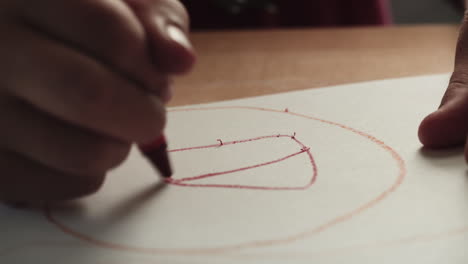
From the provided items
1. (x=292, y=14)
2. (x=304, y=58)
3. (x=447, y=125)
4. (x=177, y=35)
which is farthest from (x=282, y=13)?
(x=177, y=35)

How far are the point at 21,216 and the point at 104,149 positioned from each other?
0.40 ft

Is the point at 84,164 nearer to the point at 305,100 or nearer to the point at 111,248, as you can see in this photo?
the point at 111,248

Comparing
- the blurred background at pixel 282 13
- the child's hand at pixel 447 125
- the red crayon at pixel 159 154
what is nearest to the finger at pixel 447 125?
the child's hand at pixel 447 125

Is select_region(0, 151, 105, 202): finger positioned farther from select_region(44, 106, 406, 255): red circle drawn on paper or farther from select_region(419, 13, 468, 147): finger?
select_region(419, 13, 468, 147): finger

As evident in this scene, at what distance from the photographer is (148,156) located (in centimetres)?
42

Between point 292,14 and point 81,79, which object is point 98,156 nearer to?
point 81,79

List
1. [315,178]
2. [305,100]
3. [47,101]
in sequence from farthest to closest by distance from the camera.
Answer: [305,100] < [315,178] < [47,101]

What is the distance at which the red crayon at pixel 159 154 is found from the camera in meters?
0.41

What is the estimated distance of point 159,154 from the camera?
0.42 m

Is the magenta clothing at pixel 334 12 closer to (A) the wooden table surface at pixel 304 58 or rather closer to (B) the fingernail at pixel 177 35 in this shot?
(A) the wooden table surface at pixel 304 58

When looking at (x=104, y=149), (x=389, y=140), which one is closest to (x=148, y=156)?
(x=104, y=149)

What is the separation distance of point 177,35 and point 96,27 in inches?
2.4

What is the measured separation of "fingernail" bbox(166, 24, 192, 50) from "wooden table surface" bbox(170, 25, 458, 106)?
313mm

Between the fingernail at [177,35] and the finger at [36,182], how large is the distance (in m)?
0.13
